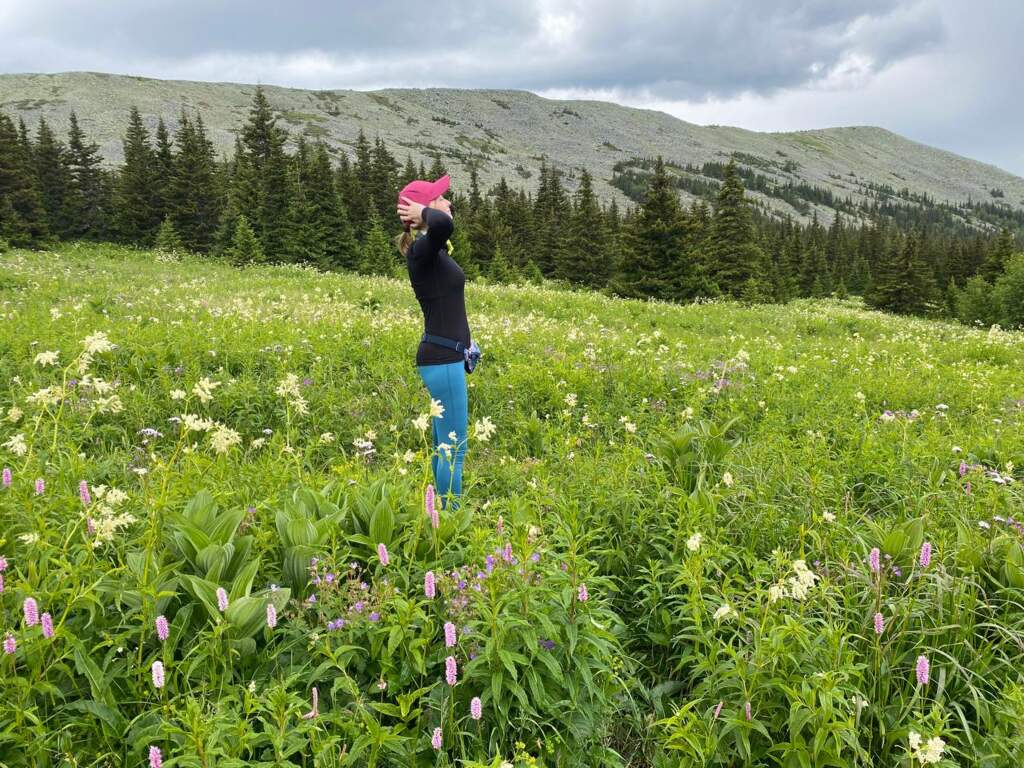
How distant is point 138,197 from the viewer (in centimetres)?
4644

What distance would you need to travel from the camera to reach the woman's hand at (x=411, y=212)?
5.13m

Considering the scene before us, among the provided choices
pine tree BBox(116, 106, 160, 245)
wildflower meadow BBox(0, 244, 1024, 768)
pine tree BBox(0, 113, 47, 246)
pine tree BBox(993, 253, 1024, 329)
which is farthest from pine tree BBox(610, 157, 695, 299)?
pine tree BBox(0, 113, 47, 246)

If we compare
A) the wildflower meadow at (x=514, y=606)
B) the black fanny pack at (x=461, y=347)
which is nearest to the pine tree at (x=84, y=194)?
the wildflower meadow at (x=514, y=606)

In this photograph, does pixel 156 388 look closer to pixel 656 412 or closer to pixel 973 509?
pixel 656 412

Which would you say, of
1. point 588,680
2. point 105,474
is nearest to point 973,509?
point 588,680

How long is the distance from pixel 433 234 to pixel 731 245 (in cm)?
4531

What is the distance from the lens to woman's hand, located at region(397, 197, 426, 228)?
513 cm

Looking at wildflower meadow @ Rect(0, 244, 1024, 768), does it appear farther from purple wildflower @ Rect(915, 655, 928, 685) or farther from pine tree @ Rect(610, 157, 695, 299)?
pine tree @ Rect(610, 157, 695, 299)

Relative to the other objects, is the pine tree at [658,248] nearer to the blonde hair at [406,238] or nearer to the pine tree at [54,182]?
the blonde hair at [406,238]

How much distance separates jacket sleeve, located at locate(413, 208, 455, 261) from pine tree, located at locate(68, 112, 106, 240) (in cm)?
5655

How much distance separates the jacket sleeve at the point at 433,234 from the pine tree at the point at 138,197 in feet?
172

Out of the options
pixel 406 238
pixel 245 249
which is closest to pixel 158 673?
pixel 406 238

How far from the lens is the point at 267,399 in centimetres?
760

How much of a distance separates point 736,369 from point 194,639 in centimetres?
908
